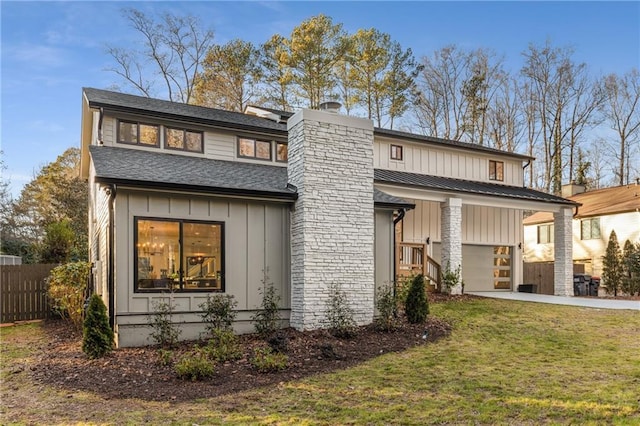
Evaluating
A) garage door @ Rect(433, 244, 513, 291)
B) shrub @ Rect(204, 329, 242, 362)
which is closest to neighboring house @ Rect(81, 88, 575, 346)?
shrub @ Rect(204, 329, 242, 362)

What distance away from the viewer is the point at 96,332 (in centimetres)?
745

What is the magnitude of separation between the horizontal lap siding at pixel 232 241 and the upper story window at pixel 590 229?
19546mm

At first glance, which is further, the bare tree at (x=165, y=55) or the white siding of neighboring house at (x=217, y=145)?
the bare tree at (x=165, y=55)

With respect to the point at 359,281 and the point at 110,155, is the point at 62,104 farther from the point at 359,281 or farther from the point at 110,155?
the point at 359,281

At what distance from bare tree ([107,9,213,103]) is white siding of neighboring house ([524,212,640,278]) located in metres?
20.8

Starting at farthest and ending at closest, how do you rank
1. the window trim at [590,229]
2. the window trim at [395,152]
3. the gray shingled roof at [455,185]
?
the window trim at [590,229] < the window trim at [395,152] < the gray shingled roof at [455,185]

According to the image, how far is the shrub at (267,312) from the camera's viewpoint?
901 centimetres

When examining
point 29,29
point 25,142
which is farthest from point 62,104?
point 29,29

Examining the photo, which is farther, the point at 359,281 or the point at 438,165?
the point at 438,165

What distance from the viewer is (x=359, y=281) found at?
382 inches

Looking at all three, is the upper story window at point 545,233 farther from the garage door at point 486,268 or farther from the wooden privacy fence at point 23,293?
the wooden privacy fence at point 23,293

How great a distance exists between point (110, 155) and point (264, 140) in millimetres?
4434

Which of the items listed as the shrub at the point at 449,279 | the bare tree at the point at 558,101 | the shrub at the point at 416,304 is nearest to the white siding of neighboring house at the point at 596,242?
the bare tree at the point at 558,101

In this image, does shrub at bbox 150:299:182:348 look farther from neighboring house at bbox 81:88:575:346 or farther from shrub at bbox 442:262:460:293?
shrub at bbox 442:262:460:293
